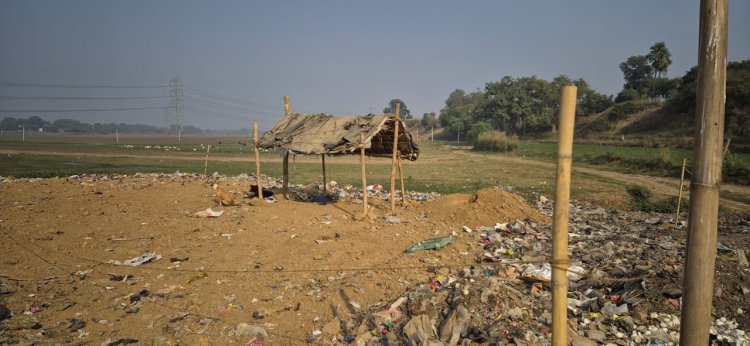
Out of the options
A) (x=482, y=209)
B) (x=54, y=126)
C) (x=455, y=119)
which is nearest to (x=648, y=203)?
(x=482, y=209)

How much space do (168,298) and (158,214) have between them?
519 cm

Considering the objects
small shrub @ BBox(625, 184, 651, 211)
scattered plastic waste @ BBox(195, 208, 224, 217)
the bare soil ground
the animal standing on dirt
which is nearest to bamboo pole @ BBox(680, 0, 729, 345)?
the bare soil ground

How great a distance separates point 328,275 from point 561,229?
417 cm

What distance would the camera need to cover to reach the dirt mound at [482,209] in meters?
9.63

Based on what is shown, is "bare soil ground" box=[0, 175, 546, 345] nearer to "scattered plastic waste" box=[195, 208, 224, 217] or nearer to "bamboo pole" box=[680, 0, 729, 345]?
"scattered plastic waste" box=[195, 208, 224, 217]

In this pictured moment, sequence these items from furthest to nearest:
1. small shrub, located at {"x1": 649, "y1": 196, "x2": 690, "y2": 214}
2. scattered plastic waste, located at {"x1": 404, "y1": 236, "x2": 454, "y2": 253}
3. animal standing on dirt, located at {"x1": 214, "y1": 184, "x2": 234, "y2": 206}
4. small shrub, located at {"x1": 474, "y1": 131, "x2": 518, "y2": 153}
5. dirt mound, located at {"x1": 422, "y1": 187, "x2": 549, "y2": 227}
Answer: small shrub, located at {"x1": 474, "y1": 131, "x2": 518, "y2": 153} < small shrub, located at {"x1": 649, "y1": 196, "x2": 690, "y2": 214} < animal standing on dirt, located at {"x1": 214, "y1": 184, "x2": 234, "y2": 206} < dirt mound, located at {"x1": 422, "y1": 187, "x2": 549, "y2": 227} < scattered plastic waste, located at {"x1": 404, "y1": 236, "x2": 454, "y2": 253}

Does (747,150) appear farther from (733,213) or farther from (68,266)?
(68,266)

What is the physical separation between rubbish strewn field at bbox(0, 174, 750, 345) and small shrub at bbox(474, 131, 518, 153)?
2721 centimetres

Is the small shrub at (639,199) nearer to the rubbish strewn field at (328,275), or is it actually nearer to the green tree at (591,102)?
the rubbish strewn field at (328,275)

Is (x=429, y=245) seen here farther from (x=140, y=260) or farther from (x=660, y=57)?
(x=660, y=57)

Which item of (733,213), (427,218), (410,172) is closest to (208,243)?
(427,218)

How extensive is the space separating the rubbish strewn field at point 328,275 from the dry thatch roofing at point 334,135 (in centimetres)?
159

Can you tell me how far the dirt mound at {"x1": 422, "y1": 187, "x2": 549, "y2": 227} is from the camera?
963 centimetres

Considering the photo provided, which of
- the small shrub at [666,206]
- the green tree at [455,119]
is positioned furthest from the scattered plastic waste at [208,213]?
the green tree at [455,119]
